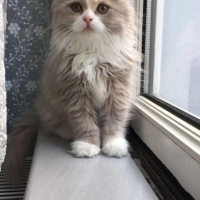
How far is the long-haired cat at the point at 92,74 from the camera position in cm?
88

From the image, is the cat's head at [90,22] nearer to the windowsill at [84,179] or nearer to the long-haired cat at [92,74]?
the long-haired cat at [92,74]

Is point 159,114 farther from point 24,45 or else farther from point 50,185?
point 24,45

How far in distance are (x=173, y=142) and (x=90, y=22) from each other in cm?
42

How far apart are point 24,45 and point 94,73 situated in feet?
1.85

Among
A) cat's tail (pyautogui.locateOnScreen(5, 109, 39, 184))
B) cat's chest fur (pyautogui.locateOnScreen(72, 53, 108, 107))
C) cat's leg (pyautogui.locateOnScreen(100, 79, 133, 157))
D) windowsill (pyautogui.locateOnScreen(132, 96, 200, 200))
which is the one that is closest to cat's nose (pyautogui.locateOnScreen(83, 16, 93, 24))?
cat's chest fur (pyautogui.locateOnScreen(72, 53, 108, 107))

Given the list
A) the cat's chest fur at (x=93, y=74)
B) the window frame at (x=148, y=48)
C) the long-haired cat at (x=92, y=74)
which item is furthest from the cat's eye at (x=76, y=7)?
the window frame at (x=148, y=48)

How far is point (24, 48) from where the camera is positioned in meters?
1.34

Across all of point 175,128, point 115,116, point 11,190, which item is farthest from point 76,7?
point 11,190

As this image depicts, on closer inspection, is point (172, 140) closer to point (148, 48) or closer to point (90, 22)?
point (90, 22)

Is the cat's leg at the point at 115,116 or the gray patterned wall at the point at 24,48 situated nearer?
the cat's leg at the point at 115,116

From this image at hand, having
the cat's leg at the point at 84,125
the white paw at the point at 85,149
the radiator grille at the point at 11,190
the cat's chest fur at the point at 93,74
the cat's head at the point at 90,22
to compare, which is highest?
the cat's head at the point at 90,22

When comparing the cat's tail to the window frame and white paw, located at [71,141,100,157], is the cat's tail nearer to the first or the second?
white paw, located at [71,141,100,157]

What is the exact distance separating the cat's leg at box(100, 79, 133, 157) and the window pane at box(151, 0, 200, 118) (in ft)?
0.55

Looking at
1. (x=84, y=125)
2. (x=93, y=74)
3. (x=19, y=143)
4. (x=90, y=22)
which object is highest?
(x=90, y=22)
